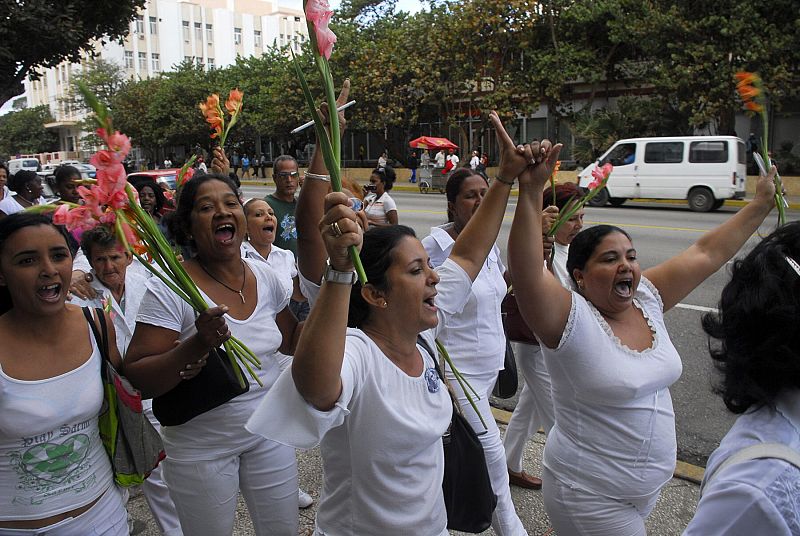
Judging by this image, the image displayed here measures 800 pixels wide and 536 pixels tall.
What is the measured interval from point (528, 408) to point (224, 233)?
2159 mm

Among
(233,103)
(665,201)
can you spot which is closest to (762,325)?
(233,103)

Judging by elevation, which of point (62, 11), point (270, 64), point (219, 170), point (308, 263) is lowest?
point (308, 263)

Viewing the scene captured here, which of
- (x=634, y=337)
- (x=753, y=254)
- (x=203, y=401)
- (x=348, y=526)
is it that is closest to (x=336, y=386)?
(x=348, y=526)

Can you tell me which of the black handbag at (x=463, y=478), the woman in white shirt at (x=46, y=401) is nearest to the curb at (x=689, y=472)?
the black handbag at (x=463, y=478)

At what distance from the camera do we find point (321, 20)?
157 cm

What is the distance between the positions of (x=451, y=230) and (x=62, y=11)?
A: 10.8m

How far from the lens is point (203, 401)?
2.41 meters

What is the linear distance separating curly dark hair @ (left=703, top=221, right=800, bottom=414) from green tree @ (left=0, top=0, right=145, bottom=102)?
11.8 m

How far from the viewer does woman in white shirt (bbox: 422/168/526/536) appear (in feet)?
10.0

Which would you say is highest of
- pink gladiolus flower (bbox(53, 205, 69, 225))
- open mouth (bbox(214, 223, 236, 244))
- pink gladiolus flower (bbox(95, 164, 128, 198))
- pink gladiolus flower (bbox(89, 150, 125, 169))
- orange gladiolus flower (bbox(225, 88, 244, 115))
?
orange gladiolus flower (bbox(225, 88, 244, 115))

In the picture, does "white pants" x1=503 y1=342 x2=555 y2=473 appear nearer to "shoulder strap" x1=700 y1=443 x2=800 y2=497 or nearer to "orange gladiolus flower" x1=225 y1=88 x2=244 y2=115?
"orange gladiolus flower" x1=225 y1=88 x2=244 y2=115

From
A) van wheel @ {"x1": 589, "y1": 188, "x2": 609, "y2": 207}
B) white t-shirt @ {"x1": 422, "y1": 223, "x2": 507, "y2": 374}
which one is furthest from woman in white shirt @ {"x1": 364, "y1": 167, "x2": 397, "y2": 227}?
van wheel @ {"x1": 589, "y1": 188, "x2": 609, "y2": 207}

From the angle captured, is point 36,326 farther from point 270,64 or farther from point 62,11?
point 270,64

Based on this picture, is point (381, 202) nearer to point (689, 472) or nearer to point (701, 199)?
point (689, 472)
